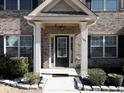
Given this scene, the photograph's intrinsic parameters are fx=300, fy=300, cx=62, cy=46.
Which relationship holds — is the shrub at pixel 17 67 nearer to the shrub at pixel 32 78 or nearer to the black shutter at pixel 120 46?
the shrub at pixel 32 78

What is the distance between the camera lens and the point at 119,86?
15.2 meters

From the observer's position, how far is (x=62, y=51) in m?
23.1

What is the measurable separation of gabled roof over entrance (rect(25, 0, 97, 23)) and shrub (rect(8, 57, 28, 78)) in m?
2.70

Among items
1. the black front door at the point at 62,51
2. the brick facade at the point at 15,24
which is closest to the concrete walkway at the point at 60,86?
the black front door at the point at 62,51

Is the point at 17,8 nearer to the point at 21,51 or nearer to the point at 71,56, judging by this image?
the point at 21,51

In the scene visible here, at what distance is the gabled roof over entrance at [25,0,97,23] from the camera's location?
18.1m

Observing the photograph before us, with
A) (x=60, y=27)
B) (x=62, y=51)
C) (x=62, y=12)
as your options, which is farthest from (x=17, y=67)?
(x=62, y=51)

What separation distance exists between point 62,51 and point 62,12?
16.6ft

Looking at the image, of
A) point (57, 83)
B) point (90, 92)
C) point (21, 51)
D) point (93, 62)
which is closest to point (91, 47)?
point (93, 62)

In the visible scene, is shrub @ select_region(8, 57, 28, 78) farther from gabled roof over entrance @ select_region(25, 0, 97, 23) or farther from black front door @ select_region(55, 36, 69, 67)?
black front door @ select_region(55, 36, 69, 67)

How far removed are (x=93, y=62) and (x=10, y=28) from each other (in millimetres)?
6725

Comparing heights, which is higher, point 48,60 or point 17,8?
point 17,8

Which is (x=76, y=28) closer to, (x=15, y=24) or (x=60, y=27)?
(x=60, y=27)

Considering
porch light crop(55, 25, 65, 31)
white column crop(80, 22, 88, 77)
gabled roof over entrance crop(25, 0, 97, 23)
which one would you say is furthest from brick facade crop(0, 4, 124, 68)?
white column crop(80, 22, 88, 77)
